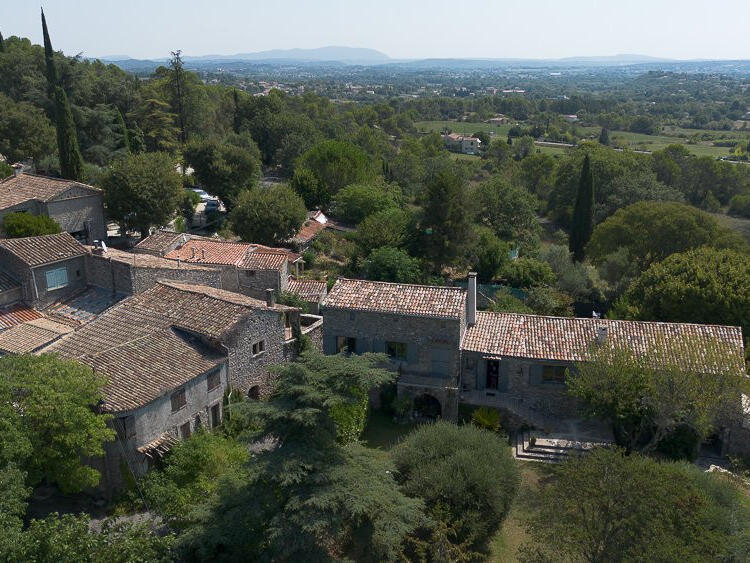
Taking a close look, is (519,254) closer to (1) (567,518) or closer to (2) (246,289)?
(2) (246,289)

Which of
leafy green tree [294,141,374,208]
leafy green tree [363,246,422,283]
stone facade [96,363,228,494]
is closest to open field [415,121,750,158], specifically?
leafy green tree [294,141,374,208]

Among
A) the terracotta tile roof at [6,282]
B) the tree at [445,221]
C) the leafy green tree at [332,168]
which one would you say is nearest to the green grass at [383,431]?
the terracotta tile roof at [6,282]

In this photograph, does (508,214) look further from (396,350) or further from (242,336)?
(242,336)

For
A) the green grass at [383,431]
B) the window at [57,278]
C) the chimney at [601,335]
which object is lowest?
the green grass at [383,431]

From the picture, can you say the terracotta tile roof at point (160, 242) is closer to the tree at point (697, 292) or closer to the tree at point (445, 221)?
the tree at point (445, 221)

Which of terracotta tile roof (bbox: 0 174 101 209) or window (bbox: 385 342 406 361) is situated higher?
terracotta tile roof (bbox: 0 174 101 209)

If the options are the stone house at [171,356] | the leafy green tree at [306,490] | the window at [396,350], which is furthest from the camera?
the window at [396,350]

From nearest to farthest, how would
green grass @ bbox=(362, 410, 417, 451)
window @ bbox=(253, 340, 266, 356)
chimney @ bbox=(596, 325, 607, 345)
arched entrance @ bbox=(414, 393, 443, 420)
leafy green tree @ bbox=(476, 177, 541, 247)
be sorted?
green grass @ bbox=(362, 410, 417, 451) < window @ bbox=(253, 340, 266, 356) < chimney @ bbox=(596, 325, 607, 345) < arched entrance @ bbox=(414, 393, 443, 420) < leafy green tree @ bbox=(476, 177, 541, 247)

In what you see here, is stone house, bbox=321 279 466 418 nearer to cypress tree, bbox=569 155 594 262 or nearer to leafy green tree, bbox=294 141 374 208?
leafy green tree, bbox=294 141 374 208
